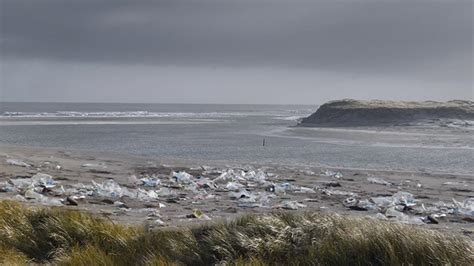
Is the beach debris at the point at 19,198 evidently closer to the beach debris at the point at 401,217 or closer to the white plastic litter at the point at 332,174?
the beach debris at the point at 401,217

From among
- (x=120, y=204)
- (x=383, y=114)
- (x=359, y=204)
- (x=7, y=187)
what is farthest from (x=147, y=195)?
(x=383, y=114)

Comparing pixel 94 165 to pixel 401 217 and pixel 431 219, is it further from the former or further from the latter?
pixel 431 219

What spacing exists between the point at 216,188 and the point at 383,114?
1856 inches

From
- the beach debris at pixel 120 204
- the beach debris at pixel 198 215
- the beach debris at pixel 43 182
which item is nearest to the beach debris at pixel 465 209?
the beach debris at pixel 198 215

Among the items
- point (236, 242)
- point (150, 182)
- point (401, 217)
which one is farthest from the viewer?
point (150, 182)

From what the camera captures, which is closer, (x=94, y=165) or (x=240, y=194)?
(x=240, y=194)

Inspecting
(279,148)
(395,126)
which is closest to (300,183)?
(279,148)

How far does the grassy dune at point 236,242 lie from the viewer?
612 cm

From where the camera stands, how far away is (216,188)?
51.7 feet

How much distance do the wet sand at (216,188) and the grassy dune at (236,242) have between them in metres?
2.36

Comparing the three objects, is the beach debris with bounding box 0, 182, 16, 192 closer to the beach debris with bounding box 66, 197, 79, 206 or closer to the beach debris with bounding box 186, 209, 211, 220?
the beach debris with bounding box 66, 197, 79, 206

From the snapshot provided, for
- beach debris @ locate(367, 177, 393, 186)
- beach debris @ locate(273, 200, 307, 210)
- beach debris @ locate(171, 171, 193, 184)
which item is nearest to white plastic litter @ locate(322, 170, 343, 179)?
beach debris @ locate(367, 177, 393, 186)

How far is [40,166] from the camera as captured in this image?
2022 cm

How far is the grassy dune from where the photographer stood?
20.1ft
